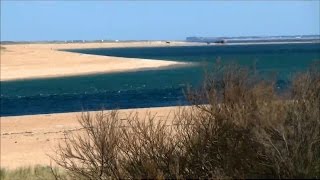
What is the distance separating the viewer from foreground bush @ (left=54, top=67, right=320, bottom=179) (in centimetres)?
535

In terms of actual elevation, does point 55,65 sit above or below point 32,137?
below

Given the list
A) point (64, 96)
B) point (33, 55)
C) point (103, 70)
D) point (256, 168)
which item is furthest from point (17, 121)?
point (33, 55)

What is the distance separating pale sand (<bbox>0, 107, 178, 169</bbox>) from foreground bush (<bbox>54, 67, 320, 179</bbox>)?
7.94 metres

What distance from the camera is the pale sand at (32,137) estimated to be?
54.6 feet

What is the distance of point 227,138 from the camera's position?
20.5 feet

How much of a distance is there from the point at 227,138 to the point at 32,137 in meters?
15.7

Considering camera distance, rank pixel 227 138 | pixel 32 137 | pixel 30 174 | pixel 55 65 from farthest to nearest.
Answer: pixel 55 65 < pixel 32 137 < pixel 30 174 < pixel 227 138

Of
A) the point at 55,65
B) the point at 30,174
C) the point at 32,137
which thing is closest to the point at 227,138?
the point at 30,174

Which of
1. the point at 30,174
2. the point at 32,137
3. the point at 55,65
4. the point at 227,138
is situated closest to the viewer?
the point at 227,138

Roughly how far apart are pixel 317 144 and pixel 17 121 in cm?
2332

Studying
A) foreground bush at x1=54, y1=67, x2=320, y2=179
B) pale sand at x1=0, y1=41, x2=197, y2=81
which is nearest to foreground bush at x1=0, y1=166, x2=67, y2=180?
foreground bush at x1=54, y1=67, x2=320, y2=179

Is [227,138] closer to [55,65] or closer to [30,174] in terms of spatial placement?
[30,174]

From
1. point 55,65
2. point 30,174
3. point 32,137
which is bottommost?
point 55,65

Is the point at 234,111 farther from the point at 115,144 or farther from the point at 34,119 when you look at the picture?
the point at 34,119
